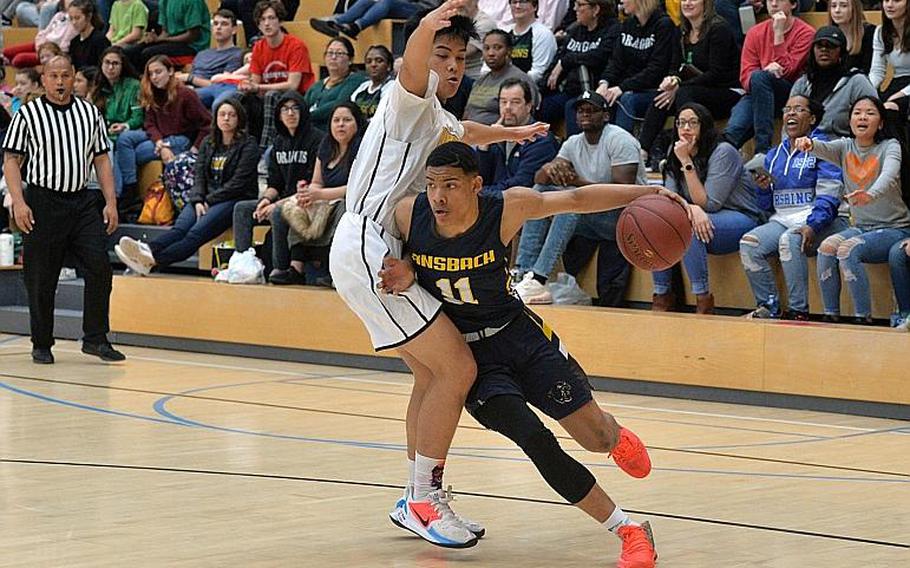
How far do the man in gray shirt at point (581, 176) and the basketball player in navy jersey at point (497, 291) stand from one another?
471cm

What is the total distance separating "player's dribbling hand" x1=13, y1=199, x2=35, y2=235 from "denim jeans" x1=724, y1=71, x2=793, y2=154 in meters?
4.69

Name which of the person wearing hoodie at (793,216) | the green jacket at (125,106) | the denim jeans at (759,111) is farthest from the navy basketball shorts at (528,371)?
the green jacket at (125,106)

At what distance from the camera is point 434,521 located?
4770 mm

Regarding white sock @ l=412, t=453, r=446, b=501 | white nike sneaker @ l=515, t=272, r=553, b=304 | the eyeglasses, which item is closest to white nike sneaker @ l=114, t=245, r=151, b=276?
white nike sneaker @ l=515, t=272, r=553, b=304

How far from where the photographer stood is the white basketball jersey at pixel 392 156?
16.2 ft

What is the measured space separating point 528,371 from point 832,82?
567 cm

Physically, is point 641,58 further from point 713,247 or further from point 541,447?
point 541,447

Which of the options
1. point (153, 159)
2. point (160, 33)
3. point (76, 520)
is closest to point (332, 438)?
point (76, 520)

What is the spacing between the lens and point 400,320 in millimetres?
4828

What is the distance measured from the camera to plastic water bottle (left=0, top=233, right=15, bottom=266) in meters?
12.2

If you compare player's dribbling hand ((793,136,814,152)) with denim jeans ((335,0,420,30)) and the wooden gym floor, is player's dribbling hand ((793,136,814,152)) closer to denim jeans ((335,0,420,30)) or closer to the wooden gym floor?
the wooden gym floor

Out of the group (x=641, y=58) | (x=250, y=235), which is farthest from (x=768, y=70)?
(x=250, y=235)

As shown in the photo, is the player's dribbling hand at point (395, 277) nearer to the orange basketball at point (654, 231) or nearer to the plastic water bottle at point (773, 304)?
the orange basketball at point (654, 231)

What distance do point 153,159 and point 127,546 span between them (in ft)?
27.9
